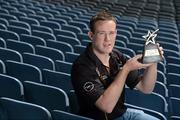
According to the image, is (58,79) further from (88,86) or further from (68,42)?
(68,42)

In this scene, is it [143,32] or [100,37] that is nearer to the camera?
[100,37]

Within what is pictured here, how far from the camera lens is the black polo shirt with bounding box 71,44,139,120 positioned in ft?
8.50

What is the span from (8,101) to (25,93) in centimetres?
43

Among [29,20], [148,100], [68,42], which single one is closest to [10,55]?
[148,100]

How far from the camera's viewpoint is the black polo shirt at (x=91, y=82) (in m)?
2.59

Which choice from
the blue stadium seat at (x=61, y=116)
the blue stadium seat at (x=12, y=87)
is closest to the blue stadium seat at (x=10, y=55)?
the blue stadium seat at (x=12, y=87)

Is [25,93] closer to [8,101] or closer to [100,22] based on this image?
[8,101]

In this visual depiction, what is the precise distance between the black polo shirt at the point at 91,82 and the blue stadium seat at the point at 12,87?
355 millimetres

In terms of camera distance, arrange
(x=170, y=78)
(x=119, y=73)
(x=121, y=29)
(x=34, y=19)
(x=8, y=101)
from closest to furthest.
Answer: (x=8, y=101) < (x=119, y=73) < (x=170, y=78) < (x=34, y=19) < (x=121, y=29)

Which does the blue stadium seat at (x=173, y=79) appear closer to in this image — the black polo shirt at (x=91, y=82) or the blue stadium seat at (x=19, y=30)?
the black polo shirt at (x=91, y=82)

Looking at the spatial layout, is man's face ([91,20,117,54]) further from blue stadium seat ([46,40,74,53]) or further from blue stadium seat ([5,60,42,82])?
blue stadium seat ([46,40,74,53])

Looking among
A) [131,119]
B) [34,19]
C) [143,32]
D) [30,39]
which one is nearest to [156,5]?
[143,32]

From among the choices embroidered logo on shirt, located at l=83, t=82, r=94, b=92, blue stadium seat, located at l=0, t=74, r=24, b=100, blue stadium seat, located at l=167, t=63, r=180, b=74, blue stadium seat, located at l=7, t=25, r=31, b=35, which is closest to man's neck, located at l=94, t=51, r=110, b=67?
embroidered logo on shirt, located at l=83, t=82, r=94, b=92

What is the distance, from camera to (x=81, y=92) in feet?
8.59
